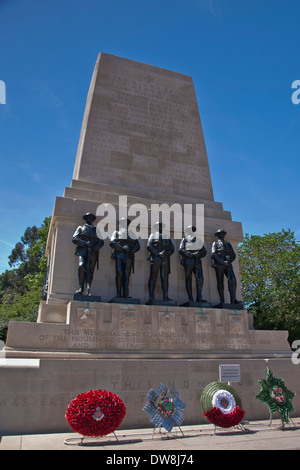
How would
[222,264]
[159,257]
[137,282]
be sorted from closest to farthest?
[159,257] < [137,282] < [222,264]

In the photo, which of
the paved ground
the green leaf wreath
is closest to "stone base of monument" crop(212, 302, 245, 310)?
the green leaf wreath

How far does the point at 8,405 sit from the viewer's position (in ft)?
29.9

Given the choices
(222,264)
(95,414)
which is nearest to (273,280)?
(222,264)

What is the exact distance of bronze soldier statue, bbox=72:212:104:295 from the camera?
12.6 meters

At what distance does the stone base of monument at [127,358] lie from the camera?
943 centimetres

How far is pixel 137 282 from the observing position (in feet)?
46.0

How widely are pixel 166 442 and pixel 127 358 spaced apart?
3613 millimetres

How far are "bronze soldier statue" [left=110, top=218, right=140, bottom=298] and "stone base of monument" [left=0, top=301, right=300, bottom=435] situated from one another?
117 cm

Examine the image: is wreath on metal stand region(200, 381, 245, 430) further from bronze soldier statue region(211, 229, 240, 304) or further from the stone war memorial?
bronze soldier statue region(211, 229, 240, 304)

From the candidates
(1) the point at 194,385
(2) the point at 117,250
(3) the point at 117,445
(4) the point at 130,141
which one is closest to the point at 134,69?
(4) the point at 130,141

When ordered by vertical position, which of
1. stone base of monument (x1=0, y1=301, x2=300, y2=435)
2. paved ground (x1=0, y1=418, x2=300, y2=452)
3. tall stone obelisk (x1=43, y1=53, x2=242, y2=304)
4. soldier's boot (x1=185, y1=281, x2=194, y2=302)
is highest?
tall stone obelisk (x1=43, y1=53, x2=242, y2=304)

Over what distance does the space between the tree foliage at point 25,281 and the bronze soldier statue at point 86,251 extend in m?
17.3

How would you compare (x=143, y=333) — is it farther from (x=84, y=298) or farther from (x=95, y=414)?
(x=95, y=414)

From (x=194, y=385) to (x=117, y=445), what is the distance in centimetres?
422
